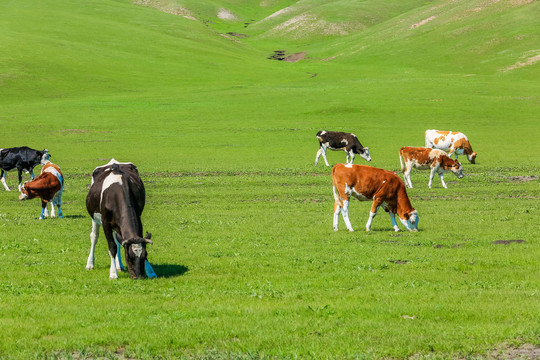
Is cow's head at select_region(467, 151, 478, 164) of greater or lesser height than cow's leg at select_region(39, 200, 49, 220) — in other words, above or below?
above

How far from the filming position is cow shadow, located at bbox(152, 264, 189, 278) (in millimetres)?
15183

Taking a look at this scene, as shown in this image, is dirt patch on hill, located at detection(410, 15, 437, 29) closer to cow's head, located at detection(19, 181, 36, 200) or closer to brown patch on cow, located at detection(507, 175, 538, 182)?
brown patch on cow, located at detection(507, 175, 538, 182)

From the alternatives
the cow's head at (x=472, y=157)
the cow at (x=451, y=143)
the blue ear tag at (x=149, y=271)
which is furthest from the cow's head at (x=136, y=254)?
the cow at (x=451, y=143)

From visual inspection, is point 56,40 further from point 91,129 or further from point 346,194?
point 346,194

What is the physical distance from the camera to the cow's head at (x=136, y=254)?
46.1 feet

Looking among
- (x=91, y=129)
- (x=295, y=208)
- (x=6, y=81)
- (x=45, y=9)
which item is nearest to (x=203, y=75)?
(x=6, y=81)

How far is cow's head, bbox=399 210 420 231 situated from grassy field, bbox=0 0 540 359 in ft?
2.14

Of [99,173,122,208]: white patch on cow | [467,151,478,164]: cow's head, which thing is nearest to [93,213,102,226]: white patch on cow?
[99,173,122,208]: white patch on cow

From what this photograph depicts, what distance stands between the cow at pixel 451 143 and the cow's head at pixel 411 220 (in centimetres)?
2501

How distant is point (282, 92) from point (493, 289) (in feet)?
245

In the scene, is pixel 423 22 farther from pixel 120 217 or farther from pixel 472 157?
pixel 120 217

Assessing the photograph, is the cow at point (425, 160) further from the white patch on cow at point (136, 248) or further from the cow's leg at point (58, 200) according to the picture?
the white patch on cow at point (136, 248)

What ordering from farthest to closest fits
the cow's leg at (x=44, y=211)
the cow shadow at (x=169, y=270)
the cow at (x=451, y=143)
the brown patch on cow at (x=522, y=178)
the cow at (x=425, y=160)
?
the cow at (x=451, y=143) → the brown patch on cow at (x=522, y=178) → the cow at (x=425, y=160) → the cow's leg at (x=44, y=211) → the cow shadow at (x=169, y=270)

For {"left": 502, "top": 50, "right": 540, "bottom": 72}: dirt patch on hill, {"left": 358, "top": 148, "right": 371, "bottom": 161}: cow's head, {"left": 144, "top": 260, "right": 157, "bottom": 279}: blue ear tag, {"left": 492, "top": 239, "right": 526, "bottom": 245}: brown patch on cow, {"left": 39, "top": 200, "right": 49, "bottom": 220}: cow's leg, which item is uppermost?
{"left": 502, "top": 50, "right": 540, "bottom": 72}: dirt patch on hill
